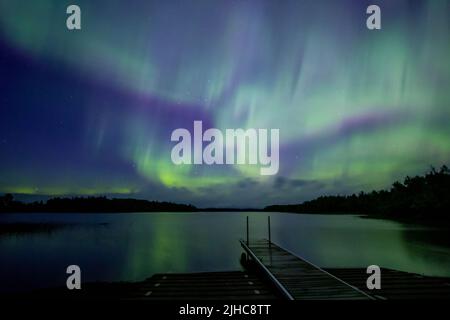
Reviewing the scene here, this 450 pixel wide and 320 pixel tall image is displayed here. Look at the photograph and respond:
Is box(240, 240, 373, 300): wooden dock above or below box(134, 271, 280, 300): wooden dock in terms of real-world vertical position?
above

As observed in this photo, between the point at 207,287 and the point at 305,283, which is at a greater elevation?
the point at 305,283

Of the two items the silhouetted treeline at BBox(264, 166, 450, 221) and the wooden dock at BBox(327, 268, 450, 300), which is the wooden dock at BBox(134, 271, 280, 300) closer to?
the wooden dock at BBox(327, 268, 450, 300)

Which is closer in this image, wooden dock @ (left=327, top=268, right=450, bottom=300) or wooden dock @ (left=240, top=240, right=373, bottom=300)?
wooden dock @ (left=240, top=240, right=373, bottom=300)

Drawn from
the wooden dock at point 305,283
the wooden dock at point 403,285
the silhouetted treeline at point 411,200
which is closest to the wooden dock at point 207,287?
the wooden dock at point 305,283

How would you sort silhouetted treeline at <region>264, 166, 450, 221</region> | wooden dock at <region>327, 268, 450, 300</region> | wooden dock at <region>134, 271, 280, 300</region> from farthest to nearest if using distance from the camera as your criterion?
silhouetted treeline at <region>264, 166, 450, 221</region> → wooden dock at <region>134, 271, 280, 300</region> → wooden dock at <region>327, 268, 450, 300</region>

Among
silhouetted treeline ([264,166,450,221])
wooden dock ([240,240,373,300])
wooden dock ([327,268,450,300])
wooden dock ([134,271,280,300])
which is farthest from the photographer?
silhouetted treeline ([264,166,450,221])

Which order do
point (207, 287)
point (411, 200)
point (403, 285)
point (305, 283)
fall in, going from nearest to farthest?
point (305, 283) → point (403, 285) → point (207, 287) → point (411, 200)

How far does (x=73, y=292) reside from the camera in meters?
9.47

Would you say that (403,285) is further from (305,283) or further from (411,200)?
(411,200)

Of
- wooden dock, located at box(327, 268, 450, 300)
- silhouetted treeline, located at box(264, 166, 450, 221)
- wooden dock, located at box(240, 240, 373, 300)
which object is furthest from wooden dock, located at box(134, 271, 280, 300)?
silhouetted treeline, located at box(264, 166, 450, 221)

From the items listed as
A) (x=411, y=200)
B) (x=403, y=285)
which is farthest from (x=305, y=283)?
(x=411, y=200)

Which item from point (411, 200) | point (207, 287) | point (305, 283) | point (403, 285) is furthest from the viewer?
point (411, 200)
